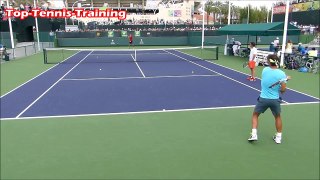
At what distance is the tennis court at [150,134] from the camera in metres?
5.59

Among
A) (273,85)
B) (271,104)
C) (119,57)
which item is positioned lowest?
(119,57)

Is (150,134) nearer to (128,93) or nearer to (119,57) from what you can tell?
(128,93)

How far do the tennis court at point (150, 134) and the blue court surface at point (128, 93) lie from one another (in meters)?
0.04

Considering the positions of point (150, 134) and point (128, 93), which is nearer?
point (150, 134)

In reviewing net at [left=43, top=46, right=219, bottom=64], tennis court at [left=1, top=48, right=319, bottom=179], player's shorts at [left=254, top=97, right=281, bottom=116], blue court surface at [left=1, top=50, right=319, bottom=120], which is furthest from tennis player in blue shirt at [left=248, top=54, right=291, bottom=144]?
net at [left=43, top=46, right=219, bottom=64]

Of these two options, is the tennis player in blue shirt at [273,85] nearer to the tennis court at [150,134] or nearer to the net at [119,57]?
the tennis court at [150,134]

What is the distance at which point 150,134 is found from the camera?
743 cm

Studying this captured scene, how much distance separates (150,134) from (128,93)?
5005 millimetres

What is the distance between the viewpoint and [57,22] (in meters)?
51.8

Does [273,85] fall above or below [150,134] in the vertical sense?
above

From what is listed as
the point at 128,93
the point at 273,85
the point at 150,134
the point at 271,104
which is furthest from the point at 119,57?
the point at 273,85

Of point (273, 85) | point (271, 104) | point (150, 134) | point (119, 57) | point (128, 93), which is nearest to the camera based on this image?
point (273, 85)

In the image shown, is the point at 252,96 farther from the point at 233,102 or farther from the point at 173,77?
the point at 173,77

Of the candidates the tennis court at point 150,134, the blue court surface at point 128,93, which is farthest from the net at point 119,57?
the tennis court at point 150,134
